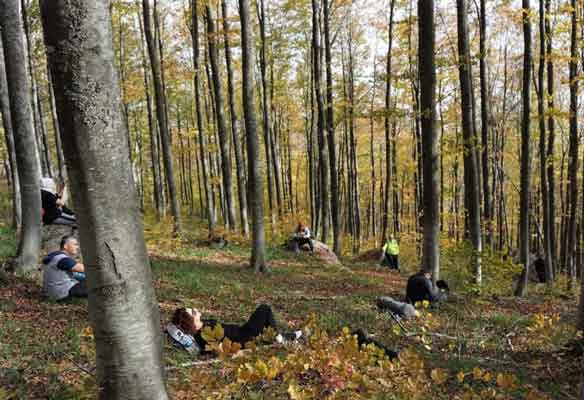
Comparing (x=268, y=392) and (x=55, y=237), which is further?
(x=55, y=237)

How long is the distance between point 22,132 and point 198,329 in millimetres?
4493

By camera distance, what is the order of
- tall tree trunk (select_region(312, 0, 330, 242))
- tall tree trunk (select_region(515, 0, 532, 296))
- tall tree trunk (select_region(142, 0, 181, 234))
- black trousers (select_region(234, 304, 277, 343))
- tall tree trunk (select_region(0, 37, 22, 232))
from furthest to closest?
tall tree trunk (select_region(312, 0, 330, 242))
tall tree trunk (select_region(142, 0, 181, 234))
tall tree trunk (select_region(515, 0, 532, 296))
tall tree trunk (select_region(0, 37, 22, 232))
black trousers (select_region(234, 304, 277, 343))

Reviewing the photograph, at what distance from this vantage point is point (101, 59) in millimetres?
2246

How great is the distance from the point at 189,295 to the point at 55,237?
4.19 m

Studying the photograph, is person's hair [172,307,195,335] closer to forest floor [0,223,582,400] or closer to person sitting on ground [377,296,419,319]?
forest floor [0,223,582,400]

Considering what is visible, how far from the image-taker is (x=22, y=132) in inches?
283

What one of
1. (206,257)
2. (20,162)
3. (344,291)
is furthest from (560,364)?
(206,257)

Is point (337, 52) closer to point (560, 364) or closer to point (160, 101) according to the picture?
point (160, 101)

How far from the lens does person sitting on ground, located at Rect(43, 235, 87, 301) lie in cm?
656

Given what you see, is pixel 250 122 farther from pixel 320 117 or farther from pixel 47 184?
pixel 320 117

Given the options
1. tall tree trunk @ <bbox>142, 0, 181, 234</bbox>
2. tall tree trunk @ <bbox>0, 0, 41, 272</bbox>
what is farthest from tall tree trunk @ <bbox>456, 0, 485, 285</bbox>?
tall tree trunk @ <bbox>0, 0, 41, 272</bbox>

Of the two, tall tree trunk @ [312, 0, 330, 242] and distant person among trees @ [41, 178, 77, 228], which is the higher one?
tall tree trunk @ [312, 0, 330, 242]

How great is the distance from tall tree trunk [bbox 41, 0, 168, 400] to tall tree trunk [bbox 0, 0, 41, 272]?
19.3 ft

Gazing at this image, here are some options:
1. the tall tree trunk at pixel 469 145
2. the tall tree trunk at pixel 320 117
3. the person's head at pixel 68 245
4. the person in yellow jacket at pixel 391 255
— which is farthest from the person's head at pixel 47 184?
the person in yellow jacket at pixel 391 255
